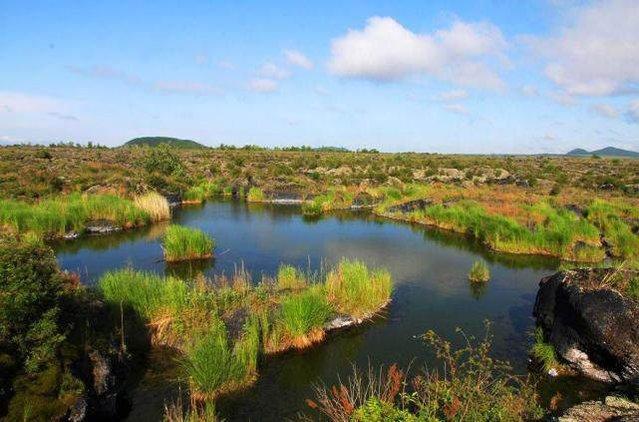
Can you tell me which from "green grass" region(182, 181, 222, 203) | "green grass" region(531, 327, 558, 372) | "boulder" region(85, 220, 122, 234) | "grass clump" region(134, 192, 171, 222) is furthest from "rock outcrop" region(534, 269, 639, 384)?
"green grass" region(182, 181, 222, 203)

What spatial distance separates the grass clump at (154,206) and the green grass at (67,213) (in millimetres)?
420

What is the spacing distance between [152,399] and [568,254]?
2163 centimetres

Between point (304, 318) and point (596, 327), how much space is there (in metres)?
7.41

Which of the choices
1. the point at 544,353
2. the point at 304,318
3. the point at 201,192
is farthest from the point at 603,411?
the point at 201,192

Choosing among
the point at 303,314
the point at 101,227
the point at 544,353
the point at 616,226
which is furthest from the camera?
the point at 101,227

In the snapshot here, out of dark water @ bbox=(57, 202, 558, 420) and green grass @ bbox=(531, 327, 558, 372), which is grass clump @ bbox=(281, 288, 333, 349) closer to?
dark water @ bbox=(57, 202, 558, 420)

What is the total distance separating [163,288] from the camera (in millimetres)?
13680

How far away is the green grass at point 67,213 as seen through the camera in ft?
81.7

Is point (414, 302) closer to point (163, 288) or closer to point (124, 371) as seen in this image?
point (163, 288)

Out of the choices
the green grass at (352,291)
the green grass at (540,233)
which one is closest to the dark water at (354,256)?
the green grass at (352,291)

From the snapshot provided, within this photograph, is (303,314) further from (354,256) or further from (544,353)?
(354,256)

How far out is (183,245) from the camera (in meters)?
21.6

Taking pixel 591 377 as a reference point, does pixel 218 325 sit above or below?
above

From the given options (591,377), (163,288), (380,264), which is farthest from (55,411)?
(380,264)
